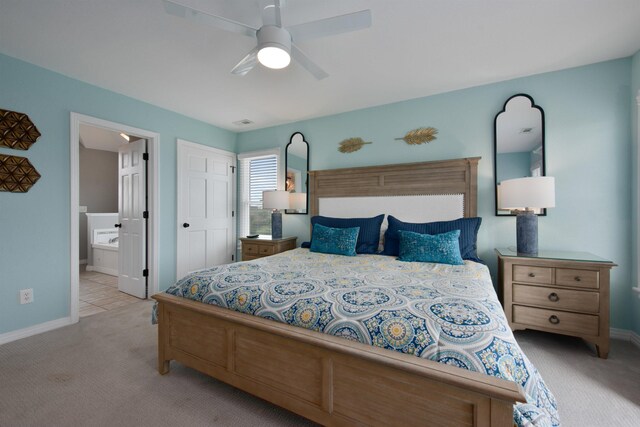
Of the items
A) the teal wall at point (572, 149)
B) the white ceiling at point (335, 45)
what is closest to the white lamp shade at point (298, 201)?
the white ceiling at point (335, 45)

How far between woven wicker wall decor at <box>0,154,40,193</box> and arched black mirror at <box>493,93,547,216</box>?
4.59 meters

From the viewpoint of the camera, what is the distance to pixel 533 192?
2.35 m

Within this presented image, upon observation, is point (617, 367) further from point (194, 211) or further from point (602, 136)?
point (194, 211)

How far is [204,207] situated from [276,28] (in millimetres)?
3091

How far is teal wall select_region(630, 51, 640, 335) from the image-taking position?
90.4 inches

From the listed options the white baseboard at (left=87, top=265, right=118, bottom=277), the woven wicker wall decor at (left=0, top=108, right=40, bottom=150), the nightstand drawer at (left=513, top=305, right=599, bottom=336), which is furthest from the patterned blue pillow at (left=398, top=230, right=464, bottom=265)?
the white baseboard at (left=87, top=265, right=118, bottom=277)

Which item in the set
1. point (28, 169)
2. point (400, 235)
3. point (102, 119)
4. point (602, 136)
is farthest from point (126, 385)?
point (602, 136)

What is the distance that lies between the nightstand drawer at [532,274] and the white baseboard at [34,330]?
171 inches

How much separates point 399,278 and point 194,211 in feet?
10.9

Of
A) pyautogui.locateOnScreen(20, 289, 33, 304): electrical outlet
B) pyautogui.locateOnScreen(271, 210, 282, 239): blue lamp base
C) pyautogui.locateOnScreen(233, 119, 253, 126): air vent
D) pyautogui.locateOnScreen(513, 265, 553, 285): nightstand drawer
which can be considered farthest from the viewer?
pyautogui.locateOnScreen(233, 119, 253, 126): air vent

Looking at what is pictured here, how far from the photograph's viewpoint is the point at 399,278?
1811mm

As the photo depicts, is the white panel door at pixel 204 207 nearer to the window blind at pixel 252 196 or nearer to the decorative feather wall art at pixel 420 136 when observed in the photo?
the window blind at pixel 252 196

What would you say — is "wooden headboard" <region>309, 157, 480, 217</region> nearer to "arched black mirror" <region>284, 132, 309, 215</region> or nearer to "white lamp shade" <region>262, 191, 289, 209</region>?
"arched black mirror" <region>284, 132, 309, 215</region>

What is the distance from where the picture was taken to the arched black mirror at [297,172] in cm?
404
